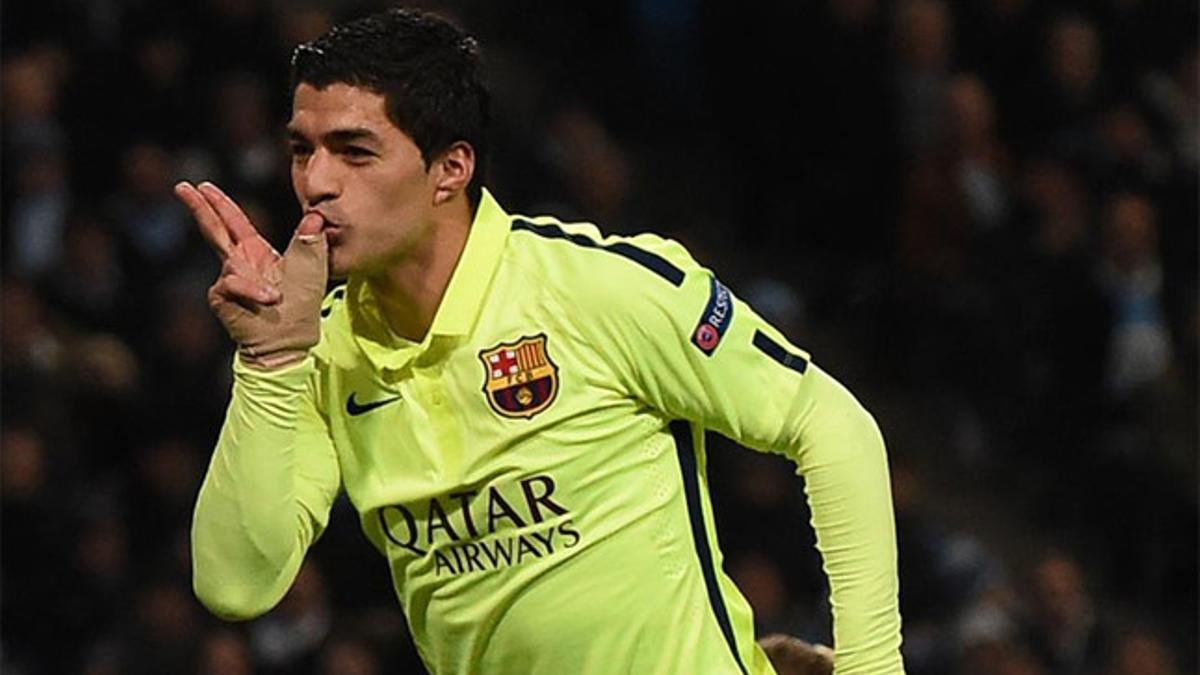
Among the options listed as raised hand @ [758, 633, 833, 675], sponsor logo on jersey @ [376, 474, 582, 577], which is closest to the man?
sponsor logo on jersey @ [376, 474, 582, 577]

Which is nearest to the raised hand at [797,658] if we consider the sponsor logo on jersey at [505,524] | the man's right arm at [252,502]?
the sponsor logo on jersey at [505,524]

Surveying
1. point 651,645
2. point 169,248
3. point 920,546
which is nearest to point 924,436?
point 920,546

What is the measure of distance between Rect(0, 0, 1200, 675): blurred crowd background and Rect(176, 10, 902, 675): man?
426cm

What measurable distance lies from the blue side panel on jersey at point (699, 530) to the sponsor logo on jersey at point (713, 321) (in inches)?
8.7

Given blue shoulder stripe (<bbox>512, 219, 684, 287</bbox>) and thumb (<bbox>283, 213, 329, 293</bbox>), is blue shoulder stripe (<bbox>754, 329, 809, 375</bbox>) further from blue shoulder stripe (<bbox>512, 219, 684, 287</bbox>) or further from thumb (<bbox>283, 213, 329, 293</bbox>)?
thumb (<bbox>283, 213, 329, 293</bbox>)

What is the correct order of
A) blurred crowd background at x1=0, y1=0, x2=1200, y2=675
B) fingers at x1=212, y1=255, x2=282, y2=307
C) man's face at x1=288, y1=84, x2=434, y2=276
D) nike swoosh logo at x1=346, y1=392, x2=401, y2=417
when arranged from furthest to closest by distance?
blurred crowd background at x1=0, y1=0, x2=1200, y2=675, nike swoosh logo at x1=346, y1=392, x2=401, y2=417, man's face at x1=288, y1=84, x2=434, y2=276, fingers at x1=212, y1=255, x2=282, y2=307

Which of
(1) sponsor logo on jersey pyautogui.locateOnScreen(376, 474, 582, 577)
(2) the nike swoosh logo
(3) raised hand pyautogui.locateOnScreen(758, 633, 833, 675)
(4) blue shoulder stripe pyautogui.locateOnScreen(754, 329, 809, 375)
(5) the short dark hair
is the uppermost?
(5) the short dark hair

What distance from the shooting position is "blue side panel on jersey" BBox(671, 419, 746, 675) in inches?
170

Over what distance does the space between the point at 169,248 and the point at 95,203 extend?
38 centimetres

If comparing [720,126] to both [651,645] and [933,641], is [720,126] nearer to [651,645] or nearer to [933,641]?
[933,641]

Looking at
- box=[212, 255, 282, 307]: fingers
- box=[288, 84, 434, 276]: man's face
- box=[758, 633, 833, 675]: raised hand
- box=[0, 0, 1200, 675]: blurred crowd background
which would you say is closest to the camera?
box=[212, 255, 282, 307]: fingers

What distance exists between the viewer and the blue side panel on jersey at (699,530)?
432cm

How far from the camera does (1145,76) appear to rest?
404 inches

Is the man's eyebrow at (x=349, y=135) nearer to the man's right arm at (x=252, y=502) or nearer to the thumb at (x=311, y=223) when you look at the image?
the thumb at (x=311, y=223)
